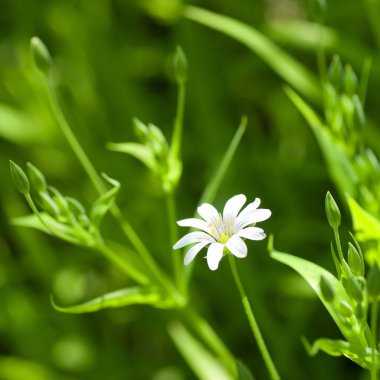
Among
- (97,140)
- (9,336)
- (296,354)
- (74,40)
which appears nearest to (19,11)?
(74,40)

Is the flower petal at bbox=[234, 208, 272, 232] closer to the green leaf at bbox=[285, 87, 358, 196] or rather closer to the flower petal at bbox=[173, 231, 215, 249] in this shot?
the flower petal at bbox=[173, 231, 215, 249]

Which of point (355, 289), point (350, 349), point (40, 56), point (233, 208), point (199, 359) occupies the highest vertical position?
point (40, 56)

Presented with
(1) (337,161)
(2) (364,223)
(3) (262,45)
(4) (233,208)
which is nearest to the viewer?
(4) (233,208)

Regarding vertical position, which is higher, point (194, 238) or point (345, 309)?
point (194, 238)

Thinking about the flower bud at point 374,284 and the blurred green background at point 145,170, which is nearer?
the flower bud at point 374,284

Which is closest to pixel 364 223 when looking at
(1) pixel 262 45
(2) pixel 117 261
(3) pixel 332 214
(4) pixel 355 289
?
(3) pixel 332 214

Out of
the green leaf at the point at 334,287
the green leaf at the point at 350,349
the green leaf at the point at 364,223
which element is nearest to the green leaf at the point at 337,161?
the green leaf at the point at 364,223

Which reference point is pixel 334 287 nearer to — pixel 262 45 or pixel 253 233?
pixel 253 233

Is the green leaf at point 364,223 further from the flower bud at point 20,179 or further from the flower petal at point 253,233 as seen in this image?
the flower bud at point 20,179
